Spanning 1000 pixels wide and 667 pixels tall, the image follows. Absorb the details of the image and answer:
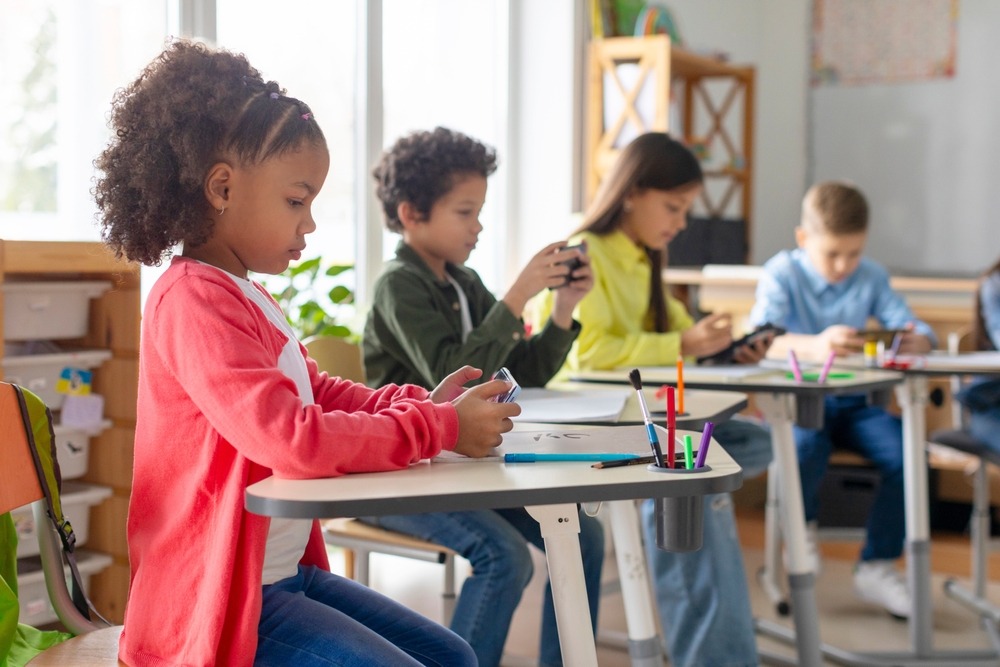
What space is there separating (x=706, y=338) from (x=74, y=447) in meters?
1.28

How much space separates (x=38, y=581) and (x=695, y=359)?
1.37 meters

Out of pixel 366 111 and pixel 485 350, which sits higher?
pixel 366 111

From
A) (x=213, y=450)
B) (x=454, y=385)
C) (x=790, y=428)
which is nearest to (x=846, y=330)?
(x=790, y=428)

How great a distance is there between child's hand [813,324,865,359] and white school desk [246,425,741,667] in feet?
4.87

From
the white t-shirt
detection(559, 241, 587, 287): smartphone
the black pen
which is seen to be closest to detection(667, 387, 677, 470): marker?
the black pen

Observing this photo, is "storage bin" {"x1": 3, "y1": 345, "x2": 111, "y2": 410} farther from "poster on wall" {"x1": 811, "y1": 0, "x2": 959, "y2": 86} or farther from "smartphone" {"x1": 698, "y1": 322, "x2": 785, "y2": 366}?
"poster on wall" {"x1": 811, "y1": 0, "x2": 959, "y2": 86}

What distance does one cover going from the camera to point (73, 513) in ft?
6.73

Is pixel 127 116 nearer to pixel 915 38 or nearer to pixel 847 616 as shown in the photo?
pixel 847 616

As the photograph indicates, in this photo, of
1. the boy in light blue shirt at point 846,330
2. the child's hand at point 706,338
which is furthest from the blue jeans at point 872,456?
the child's hand at point 706,338

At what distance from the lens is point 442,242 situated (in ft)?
6.73

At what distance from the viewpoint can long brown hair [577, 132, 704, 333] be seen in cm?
245

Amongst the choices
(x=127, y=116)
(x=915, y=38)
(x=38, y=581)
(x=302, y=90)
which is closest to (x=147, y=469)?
(x=127, y=116)

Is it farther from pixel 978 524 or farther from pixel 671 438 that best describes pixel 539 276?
pixel 978 524

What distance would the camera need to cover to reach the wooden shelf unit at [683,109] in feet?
11.9
